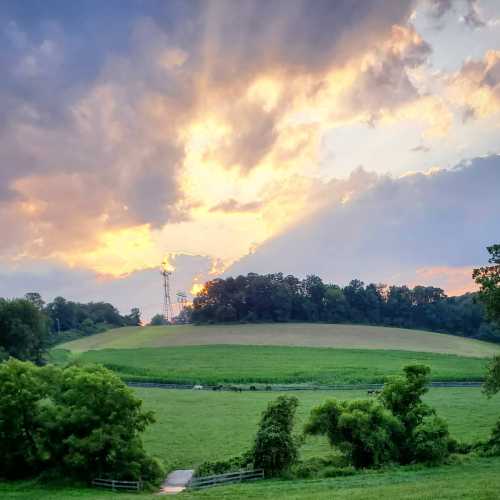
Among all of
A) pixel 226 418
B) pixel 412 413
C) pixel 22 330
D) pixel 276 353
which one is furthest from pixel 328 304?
pixel 412 413

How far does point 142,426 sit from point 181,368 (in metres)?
58.7

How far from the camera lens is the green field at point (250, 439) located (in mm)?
25859

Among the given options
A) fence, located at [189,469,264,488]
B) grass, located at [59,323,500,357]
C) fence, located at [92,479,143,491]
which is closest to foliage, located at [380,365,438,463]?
fence, located at [189,469,264,488]

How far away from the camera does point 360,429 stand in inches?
1372

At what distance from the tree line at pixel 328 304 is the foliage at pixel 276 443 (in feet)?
425

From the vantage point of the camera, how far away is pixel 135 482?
33.3 metres

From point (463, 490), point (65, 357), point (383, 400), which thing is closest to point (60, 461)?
Answer: point (383, 400)

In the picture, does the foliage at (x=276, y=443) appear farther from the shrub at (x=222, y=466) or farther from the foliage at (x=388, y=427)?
the foliage at (x=388, y=427)

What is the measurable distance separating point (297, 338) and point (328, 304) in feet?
151

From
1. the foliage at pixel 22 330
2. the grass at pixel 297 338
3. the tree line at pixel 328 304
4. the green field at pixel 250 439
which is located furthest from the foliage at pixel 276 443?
the tree line at pixel 328 304

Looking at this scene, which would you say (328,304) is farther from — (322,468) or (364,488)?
(364,488)

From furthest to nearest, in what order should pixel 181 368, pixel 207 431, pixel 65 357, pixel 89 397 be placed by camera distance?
pixel 65 357, pixel 181 368, pixel 207 431, pixel 89 397

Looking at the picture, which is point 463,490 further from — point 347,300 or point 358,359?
point 347,300

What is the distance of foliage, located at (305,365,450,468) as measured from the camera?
34.8 metres
